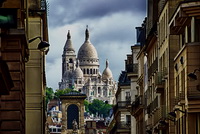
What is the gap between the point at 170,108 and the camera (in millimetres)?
49844

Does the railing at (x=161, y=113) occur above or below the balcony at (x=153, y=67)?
below

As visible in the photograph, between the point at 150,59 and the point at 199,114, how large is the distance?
28144mm

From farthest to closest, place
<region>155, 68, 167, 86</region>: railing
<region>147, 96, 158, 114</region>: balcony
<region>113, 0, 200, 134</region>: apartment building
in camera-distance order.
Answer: <region>147, 96, 158, 114</region>: balcony → <region>155, 68, 167, 86</region>: railing → <region>113, 0, 200, 134</region>: apartment building

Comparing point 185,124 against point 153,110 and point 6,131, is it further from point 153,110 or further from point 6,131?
point 153,110

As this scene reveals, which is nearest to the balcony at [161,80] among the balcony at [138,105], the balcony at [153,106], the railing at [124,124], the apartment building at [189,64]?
the balcony at [153,106]

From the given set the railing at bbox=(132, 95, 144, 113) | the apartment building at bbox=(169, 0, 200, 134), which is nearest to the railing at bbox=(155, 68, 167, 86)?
the apartment building at bbox=(169, 0, 200, 134)

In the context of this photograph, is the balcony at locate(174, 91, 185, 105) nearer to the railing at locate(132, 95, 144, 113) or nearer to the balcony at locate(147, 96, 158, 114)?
the balcony at locate(147, 96, 158, 114)

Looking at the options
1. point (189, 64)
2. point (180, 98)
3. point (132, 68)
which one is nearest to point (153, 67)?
point (180, 98)

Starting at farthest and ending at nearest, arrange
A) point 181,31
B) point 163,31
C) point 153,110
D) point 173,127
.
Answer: point 153,110, point 163,31, point 173,127, point 181,31

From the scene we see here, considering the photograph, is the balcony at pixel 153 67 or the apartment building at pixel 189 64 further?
the balcony at pixel 153 67

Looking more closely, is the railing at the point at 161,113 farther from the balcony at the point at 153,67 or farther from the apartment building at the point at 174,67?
the balcony at the point at 153,67

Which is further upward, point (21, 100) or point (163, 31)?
point (163, 31)

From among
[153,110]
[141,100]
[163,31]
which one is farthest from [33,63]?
[141,100]

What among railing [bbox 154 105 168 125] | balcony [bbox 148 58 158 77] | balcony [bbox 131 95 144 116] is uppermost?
balcony [bbox 148 58 158 77]
